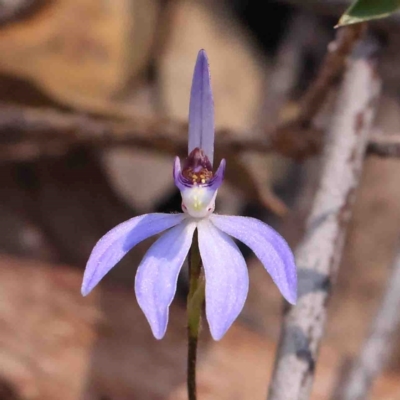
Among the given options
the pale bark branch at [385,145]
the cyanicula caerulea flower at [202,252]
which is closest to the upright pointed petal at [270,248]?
the cyanicula caerulea flower at [202,252]

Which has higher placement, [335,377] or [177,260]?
[177,260]

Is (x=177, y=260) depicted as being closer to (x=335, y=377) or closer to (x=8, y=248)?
(x=335, y=377)

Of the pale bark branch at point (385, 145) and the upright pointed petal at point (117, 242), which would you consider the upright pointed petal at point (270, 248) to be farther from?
the pale bark branch at point (385, 145)

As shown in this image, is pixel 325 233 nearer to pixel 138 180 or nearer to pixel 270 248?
pixel 270 248

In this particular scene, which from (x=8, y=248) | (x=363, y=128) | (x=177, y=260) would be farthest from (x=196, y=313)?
(x=8, y=248)

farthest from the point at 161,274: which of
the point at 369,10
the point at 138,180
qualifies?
the point at 138,180

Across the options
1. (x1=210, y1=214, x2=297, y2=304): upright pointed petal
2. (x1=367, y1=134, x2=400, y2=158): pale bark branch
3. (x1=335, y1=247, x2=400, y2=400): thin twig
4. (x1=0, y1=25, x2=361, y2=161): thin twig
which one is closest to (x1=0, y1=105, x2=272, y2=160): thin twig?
(x1=0, y1=25, x2=361, y2=161): thin twig

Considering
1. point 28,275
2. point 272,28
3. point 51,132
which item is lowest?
point 28,275
